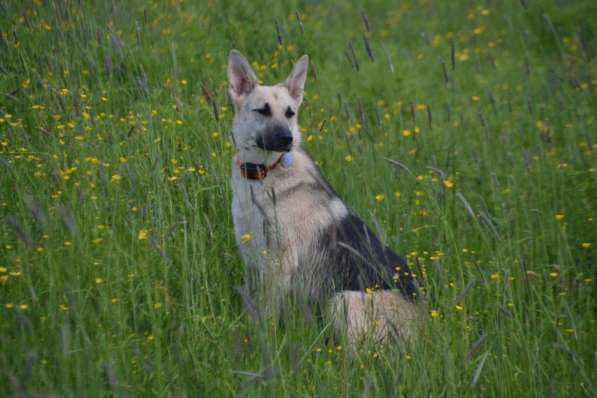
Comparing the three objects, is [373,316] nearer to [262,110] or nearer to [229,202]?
[229,202]

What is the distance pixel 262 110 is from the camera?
4.81 metres

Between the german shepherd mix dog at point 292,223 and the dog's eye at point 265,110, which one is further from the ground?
the dog's eye at point 265,110

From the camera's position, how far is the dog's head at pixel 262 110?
4633mm

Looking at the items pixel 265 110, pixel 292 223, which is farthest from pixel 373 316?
pixel 265 110

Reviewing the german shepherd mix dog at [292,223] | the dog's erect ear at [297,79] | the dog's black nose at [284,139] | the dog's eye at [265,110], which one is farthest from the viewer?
the dog's erect ear at [297,79]

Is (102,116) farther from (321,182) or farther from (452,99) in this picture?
(452,99)

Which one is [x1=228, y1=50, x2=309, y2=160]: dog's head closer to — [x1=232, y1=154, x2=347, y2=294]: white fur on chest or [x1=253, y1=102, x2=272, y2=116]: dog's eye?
[x1=253, y1=102, x2=272, y2=116]: dog's eye

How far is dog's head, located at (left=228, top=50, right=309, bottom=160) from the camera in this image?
4633 millimetres

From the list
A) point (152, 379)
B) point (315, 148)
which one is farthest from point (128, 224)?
point (315, 148)

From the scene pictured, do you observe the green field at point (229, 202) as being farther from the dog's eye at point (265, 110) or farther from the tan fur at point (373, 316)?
the dog's eye at point (265, 110)

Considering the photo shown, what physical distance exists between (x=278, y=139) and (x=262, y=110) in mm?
352

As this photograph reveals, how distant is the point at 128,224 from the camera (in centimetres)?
384

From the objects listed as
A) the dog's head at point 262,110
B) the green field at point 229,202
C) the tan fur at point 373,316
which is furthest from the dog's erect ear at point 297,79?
the tan fur at point 373,316

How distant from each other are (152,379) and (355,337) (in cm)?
113
